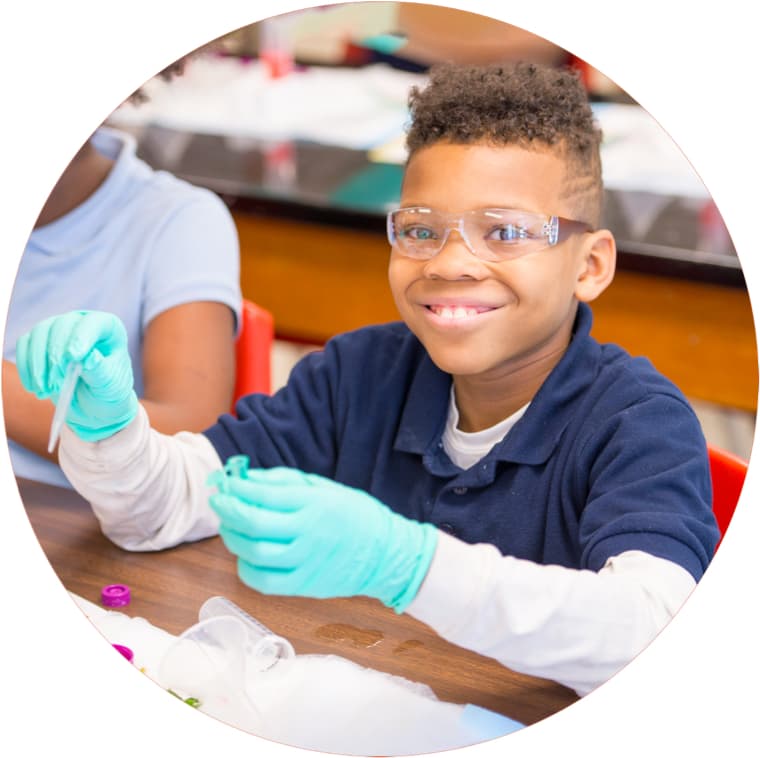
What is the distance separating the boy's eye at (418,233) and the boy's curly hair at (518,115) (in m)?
0.06

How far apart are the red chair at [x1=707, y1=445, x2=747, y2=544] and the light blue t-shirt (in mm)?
442

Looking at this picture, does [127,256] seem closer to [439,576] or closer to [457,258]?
[457,258]

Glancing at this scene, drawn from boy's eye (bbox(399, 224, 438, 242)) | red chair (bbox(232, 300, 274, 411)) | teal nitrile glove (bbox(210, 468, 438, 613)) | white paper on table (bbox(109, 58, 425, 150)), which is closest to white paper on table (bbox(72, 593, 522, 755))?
teal nitrile glove (bbox(210, 468, 438, 613))

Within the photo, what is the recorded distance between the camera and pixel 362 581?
82 cm

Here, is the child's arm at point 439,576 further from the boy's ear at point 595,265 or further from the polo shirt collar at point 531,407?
the boy's ear at point 595,265

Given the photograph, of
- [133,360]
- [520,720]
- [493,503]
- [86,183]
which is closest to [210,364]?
[133,360]

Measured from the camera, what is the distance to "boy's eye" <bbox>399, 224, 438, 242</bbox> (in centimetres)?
90

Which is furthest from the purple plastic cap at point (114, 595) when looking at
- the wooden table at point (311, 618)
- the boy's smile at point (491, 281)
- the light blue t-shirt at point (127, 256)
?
the boy's smile at point (491, 281)

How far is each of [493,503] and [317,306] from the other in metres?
0.27

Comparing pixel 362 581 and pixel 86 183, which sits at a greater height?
pixel 86 183

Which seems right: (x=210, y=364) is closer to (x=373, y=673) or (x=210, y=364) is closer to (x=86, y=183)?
(x=86, y=183)

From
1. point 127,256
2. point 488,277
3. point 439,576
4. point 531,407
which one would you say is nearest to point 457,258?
point 488,277

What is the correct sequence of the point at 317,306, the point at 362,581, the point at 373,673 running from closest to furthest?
the point at 362,581, the point at 373,673, the point at 317,306

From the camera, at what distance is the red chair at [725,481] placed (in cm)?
99
